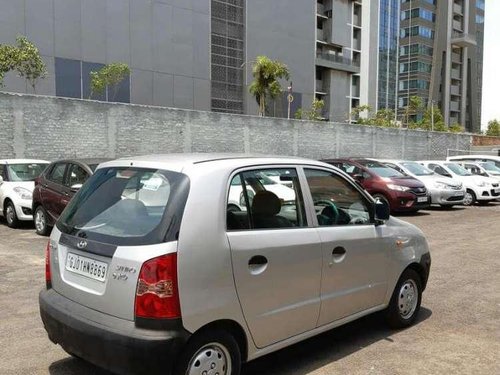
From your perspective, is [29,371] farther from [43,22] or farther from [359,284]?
[43,22]

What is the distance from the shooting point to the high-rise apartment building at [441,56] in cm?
9144

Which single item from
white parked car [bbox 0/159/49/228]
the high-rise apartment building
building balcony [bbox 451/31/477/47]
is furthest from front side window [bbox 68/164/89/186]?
building balcony [bbox 451/31/477/47]

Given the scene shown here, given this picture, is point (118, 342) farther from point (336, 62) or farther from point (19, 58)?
point (336, 62)

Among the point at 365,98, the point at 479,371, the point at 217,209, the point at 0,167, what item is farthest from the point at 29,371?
the point at 365,98

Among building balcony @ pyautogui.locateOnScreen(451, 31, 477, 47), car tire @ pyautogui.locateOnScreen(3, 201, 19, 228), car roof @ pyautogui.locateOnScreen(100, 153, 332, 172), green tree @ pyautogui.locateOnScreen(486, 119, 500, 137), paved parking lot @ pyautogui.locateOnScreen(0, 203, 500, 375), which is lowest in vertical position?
paved parking lot @ pyautogui.locateOnScreen(0, 203, 500, 375)

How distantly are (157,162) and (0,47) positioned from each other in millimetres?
27692

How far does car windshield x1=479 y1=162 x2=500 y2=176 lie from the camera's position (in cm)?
1984

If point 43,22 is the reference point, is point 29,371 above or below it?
below

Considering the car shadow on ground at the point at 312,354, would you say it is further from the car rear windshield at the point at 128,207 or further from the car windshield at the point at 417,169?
the car windshield at the point at 417,169

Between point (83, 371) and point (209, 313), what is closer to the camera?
point (209, 313)

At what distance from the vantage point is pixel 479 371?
3959mm

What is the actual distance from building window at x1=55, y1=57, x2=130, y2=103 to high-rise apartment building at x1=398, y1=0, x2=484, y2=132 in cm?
6283

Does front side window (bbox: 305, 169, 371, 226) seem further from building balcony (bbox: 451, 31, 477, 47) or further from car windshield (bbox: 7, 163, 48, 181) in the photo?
building balcony (bbox: 451, 31, 477, 47)

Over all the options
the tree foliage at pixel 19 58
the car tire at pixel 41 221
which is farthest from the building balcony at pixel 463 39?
the car tire at pixel 41 221
